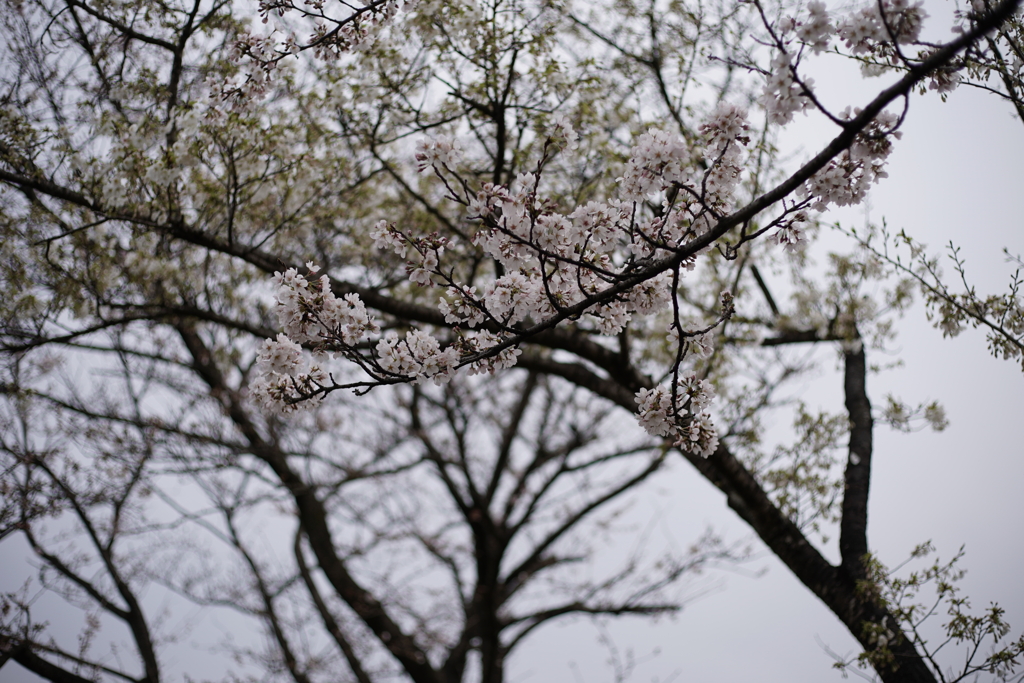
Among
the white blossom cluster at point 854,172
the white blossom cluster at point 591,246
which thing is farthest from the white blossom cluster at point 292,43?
the white blossom cluster at point 854,172

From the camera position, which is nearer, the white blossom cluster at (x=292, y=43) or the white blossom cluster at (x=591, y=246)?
the white blossom cluster at (x=591, y=246)

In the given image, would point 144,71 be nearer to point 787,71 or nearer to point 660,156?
point 660,156

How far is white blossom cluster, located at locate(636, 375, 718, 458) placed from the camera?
2.38 metres

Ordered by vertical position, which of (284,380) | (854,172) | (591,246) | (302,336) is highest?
(854,172)

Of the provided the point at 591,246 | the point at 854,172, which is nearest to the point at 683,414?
the point at 591,246

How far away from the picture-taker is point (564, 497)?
7918mm

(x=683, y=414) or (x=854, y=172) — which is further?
(x=683, y=414)

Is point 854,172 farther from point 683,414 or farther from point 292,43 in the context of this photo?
point 292,43

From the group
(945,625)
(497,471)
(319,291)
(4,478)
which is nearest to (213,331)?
(4,478)

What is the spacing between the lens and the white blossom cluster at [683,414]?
2379 millimetres

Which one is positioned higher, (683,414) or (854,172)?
(854,172)

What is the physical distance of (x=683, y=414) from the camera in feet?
7.86

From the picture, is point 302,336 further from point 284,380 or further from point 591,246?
point 591,246

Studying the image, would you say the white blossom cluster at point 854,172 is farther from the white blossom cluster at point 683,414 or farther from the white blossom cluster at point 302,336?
the white blossom cluster at point 302,336
